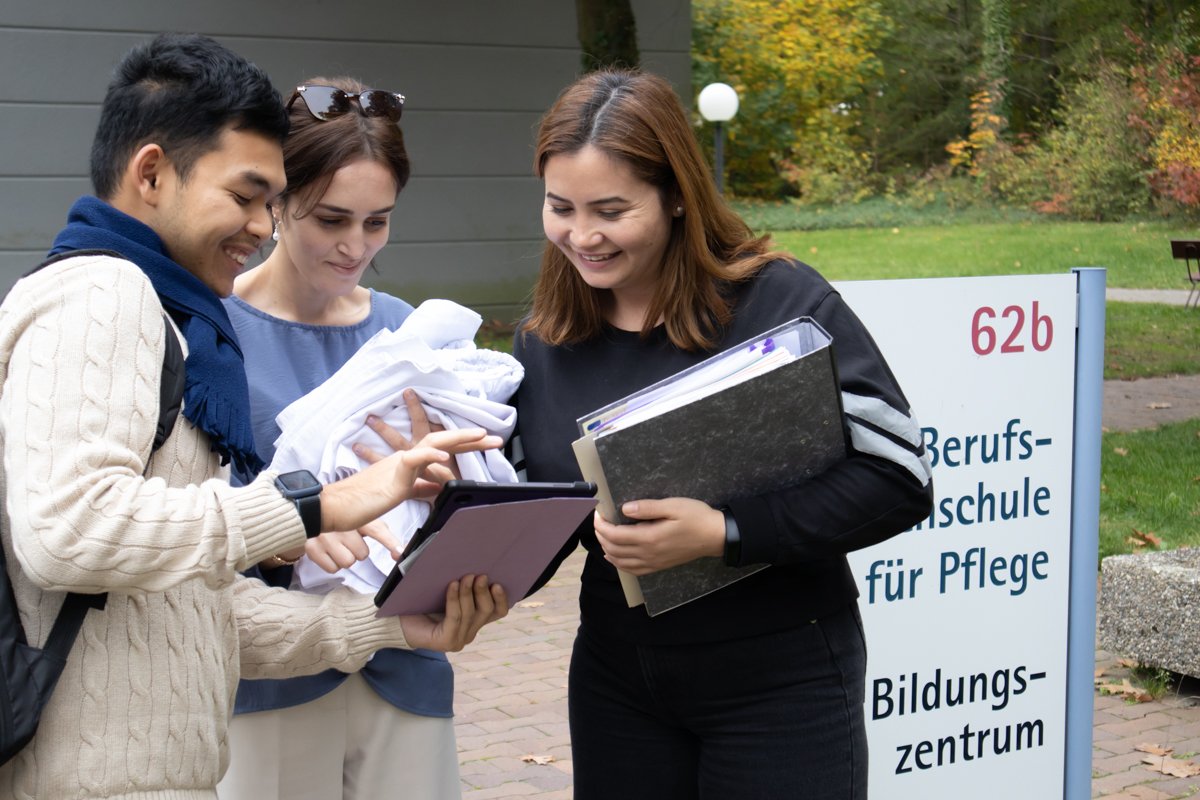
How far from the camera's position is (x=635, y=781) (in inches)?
95.6

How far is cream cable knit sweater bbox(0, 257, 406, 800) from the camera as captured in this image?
5.28 ft

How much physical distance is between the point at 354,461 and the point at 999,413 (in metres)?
2.03

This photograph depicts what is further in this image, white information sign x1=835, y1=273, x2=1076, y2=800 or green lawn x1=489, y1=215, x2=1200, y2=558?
green lawn x1=489, y1=215, x2=1200, y2=558

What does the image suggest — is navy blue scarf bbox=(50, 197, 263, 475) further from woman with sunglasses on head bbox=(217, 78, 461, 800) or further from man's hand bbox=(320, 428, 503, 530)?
woman with sunglasses on head bbox=(217, 78, 461, 800)

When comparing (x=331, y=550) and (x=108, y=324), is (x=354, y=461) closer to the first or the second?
(x=331, y=550)

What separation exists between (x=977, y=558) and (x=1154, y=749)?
1854mm

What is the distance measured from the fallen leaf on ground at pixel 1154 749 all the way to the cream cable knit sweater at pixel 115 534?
398 centimetres

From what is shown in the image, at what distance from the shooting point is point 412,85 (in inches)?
517

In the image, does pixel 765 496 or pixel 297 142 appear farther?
pixel 297 142

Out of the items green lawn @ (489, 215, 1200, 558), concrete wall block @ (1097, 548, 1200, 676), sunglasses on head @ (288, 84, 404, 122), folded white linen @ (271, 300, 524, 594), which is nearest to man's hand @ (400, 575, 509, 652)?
folded white linen @ (271, 300, 524, 594)

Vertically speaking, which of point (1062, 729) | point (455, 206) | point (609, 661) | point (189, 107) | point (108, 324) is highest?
point (455, 206)

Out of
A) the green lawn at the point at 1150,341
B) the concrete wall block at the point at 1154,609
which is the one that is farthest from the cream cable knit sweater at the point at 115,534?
the green lawn at the point at 1150,341

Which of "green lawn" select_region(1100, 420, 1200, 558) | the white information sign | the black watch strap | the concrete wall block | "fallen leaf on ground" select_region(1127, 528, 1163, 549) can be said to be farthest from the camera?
"green lawn" select_region(1100, 420, 1200, 558)

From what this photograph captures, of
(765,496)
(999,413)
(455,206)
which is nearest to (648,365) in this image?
(765,496)
